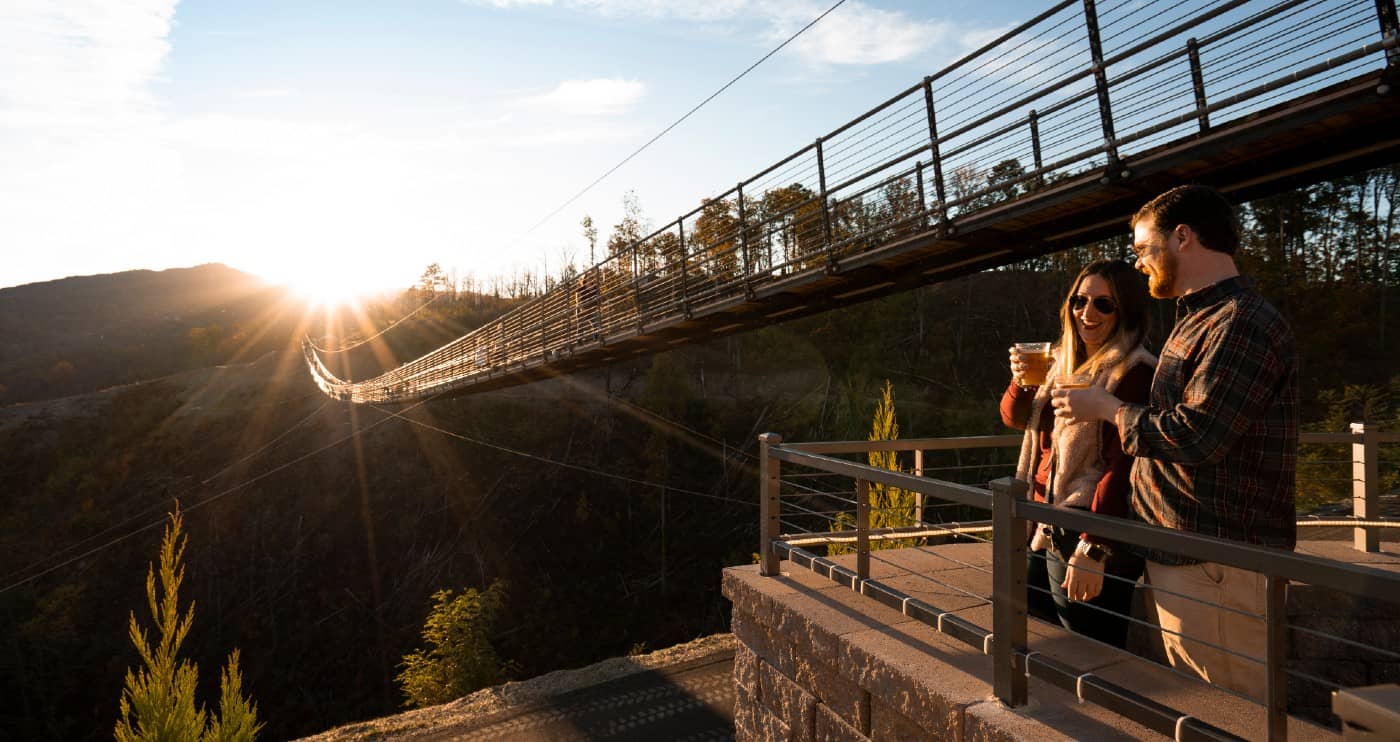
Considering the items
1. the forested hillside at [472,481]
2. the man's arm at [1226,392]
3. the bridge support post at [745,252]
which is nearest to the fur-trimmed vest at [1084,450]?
the man's arm at [1226,392]

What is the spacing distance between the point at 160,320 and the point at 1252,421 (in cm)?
8305

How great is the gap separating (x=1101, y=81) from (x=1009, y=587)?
3.38 m

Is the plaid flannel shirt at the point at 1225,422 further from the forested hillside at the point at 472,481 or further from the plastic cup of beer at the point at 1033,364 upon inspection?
the forested hillside at the point at 472,481

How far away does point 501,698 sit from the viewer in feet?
21.5

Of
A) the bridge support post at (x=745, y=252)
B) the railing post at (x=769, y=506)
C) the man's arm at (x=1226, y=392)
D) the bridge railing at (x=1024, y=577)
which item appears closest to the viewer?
the bridge railing at (x=1024, y=577)

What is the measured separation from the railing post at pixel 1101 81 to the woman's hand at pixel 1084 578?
3.10m

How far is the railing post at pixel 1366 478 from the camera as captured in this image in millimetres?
4215

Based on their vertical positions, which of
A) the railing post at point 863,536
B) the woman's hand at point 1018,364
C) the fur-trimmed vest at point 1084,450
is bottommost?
the railing post at point 863,536

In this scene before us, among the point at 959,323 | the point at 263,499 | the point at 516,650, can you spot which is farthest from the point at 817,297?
the point at 959,323

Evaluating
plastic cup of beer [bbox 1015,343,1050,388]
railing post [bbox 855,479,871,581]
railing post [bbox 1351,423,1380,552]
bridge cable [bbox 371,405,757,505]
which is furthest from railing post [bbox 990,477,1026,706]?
bridge cable [bbox 371,405,757,505]

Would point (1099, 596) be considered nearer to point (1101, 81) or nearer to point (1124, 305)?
point (1124, 305)

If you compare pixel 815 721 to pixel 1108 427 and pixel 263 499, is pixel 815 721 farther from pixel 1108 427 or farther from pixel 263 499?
pixel 263 499

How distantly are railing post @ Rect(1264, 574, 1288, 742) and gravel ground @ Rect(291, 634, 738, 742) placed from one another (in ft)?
15.1

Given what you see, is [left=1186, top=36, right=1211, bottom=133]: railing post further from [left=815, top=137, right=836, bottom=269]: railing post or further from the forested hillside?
the forested hillside
